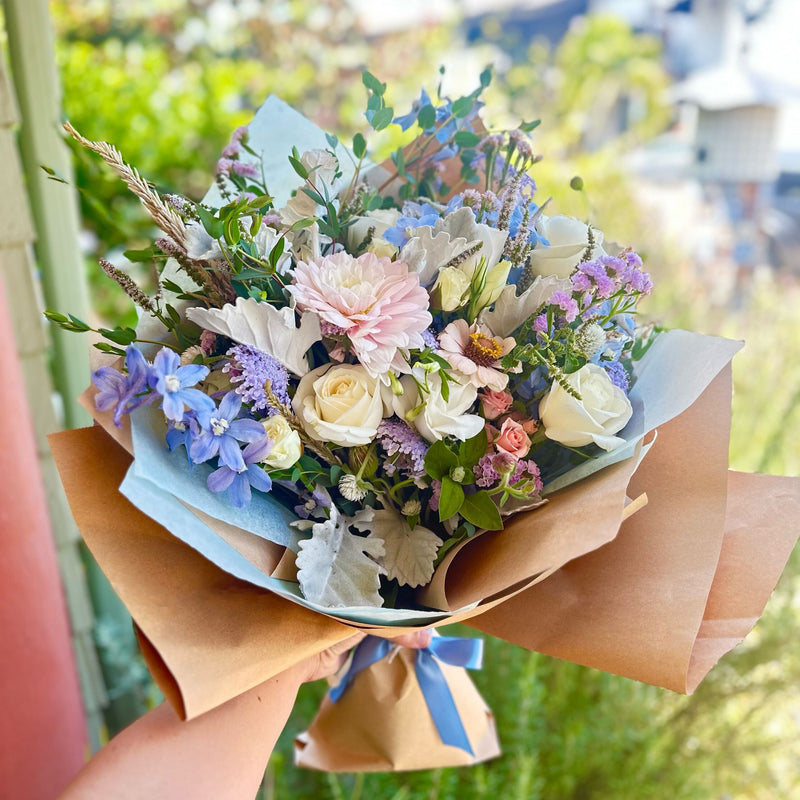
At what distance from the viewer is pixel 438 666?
792 mm

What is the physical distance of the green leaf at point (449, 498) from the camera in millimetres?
511

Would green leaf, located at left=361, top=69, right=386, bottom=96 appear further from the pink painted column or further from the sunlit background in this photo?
the pink painted column

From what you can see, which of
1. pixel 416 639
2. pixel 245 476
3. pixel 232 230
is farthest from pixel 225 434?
pixel 416 639

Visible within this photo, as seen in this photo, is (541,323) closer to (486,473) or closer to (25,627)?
(486,473)

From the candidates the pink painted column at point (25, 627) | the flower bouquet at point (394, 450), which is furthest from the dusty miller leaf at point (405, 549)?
the pink painted column at point (25, 627)

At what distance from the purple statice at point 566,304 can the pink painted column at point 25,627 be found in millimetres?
685

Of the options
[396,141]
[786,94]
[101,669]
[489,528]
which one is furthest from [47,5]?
[786,94]

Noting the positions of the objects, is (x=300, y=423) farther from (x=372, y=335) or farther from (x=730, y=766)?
(x=730, y=766)

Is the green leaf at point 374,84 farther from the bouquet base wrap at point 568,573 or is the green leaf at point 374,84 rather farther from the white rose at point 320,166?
the bouquet base wrap at point 568,573

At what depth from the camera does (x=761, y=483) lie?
626 millimetres

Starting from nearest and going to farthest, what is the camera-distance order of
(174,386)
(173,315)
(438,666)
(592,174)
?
(174,386) < (173,315) < (438,666) < (592,174)

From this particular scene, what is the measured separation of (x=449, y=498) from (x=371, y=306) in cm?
15

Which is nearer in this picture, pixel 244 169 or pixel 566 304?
pixel 566 304

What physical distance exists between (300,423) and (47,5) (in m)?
1.15
